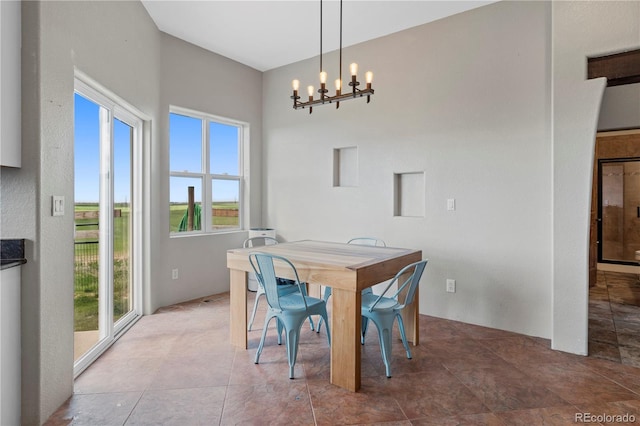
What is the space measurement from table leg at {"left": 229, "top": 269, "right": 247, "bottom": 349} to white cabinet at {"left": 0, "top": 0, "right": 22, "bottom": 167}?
63.8 inches

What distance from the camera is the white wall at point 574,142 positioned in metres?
2.61

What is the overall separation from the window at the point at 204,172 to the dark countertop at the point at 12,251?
7.41ft

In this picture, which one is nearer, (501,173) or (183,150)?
(501,173)

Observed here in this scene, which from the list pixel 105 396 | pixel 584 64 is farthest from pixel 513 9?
pixel 105 396

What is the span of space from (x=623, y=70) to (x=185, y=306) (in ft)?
15.5

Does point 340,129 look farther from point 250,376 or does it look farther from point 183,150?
point 250,376

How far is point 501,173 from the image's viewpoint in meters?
3.27

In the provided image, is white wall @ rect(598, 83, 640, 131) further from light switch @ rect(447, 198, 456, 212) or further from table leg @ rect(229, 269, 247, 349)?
table leg @ rect(229, 269, 247, 349)

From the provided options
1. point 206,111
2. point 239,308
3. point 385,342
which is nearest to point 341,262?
point 385,342

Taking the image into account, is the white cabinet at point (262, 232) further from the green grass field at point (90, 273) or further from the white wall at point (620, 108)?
the white wall at point (620, 108)

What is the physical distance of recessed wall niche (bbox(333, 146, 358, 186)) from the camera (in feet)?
14.3

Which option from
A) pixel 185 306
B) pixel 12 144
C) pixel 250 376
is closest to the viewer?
pixel 12 144

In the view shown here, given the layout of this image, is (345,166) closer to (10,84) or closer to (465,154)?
(465,154)

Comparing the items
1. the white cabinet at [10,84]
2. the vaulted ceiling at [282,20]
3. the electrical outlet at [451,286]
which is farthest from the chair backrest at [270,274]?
the vaulted ceiling at [282,20]
